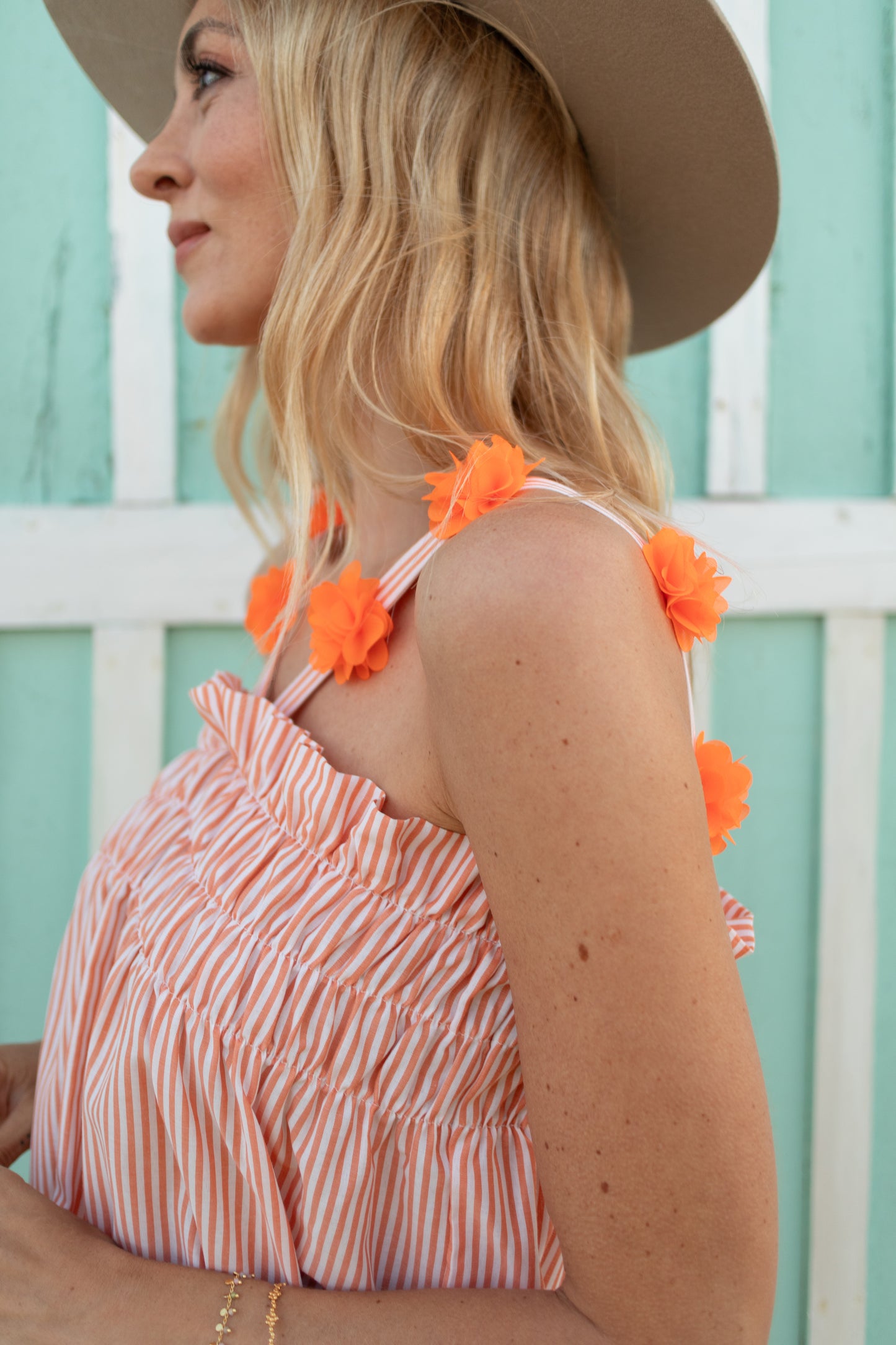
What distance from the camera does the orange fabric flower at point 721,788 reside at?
76cm

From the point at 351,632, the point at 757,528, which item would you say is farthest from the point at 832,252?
the point at 351,632

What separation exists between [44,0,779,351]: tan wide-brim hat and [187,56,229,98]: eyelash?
20 centimetres

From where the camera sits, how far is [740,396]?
1.42 metres

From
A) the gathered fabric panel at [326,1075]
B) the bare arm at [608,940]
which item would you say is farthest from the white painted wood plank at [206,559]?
the bare arm at [608,940]

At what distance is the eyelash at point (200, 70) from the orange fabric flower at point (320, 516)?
0.45m

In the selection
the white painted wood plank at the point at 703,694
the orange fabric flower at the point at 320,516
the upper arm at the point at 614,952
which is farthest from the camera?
the white painted wood plank at the point at 703,694

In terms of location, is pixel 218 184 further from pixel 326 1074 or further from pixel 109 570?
pixel 326 1074

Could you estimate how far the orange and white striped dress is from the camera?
677 millimetres

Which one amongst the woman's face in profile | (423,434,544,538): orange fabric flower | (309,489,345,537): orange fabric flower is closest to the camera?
(423,434,544,538): orange fabric flower

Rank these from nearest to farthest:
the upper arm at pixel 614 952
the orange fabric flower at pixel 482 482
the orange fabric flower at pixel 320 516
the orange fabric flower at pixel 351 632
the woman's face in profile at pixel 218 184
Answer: the upper arm at pixel 614 952
the orange fabric flower at pixel 482 482
the orange fabric flower at pixel 351 632
the woman's face in profile at pixel 218 184
the orange fabric flower at pixel 320 516

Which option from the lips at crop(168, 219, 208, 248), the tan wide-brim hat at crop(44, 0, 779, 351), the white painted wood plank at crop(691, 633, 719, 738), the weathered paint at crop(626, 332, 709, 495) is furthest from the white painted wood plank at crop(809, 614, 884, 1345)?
the lips at crop(168, 219, 208, 248)

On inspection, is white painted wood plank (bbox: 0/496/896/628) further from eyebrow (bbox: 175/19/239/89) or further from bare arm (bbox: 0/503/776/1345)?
bare arm (bbox: 0/503/776/1345)

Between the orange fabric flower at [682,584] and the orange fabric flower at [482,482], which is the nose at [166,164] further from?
the orange fabric flower at [682,584]

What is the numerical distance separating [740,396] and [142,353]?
3.13ft
